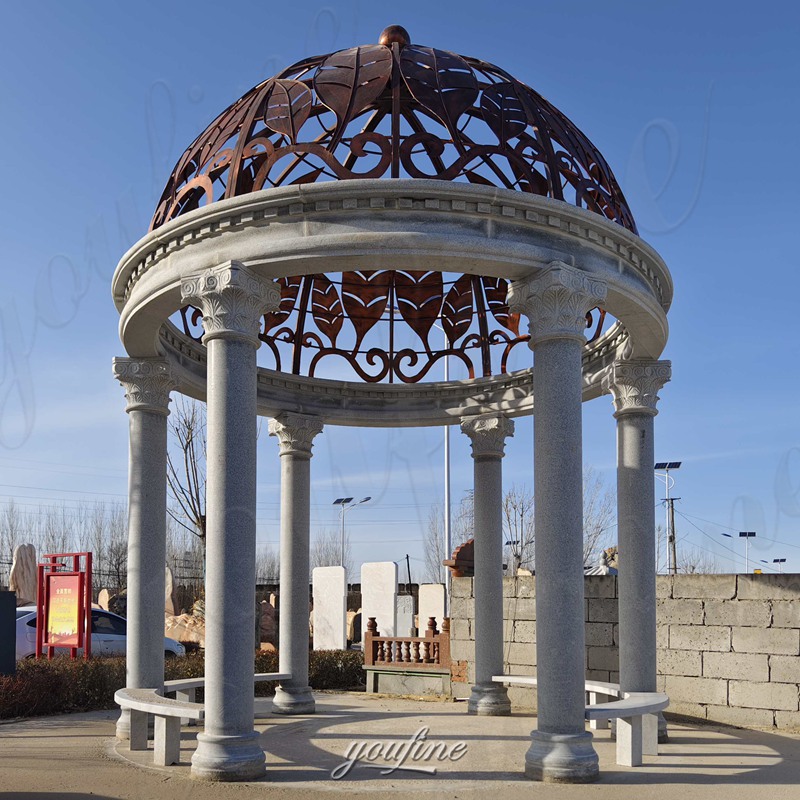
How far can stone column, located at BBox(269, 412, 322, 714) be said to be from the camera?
59.6ft

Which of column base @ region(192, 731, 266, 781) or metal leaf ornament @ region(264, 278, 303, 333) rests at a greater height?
metal leaf ornament @ region(264, 278, 303, 333)

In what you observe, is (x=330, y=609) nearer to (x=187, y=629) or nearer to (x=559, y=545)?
(x=187, y=629)

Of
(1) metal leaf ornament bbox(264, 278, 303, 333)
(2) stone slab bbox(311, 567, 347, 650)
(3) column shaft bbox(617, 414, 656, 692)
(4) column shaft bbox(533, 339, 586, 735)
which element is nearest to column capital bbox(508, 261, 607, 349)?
(4) column shaft bbox(533, 339, 586, 735)

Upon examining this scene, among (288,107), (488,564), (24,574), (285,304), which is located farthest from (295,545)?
(24,574)

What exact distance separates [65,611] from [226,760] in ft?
41.6

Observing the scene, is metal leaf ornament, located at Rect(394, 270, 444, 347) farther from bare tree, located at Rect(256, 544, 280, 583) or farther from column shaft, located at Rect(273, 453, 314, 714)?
bare tree, located at Rect(256, 544, 280, 583)

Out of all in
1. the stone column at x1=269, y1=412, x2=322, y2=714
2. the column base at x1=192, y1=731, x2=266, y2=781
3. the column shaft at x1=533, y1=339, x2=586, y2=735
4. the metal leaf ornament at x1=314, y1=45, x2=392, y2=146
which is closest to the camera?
the column base at x1=192, y1=731, x2=266, y2=781

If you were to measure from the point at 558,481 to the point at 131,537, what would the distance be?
716 cm

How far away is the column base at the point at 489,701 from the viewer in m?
17.3

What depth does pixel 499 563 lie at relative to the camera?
58.9 ft

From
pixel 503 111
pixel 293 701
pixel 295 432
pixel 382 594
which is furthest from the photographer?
pixel 382 594

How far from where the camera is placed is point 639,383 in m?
15.5

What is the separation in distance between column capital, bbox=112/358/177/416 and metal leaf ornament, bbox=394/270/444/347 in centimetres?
595

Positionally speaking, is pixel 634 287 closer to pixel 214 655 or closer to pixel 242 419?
pixel 242 419
